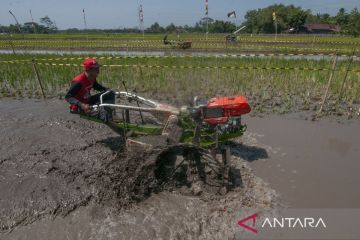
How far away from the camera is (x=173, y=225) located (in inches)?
137

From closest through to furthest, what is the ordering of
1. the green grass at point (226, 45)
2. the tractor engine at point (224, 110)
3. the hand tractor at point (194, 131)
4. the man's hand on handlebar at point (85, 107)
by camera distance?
the hand tractor at point (194, 131) → the tractor engine at point (224, 110) → the man's hand on handlebar at point (85, 107) → the green grass at point (226, 45)

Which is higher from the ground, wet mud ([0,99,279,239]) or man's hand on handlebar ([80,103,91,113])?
man's hand on handlebar ([80,103,91,113])

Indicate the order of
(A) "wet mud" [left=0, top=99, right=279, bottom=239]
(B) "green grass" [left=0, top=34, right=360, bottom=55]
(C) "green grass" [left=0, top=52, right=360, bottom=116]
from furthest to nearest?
(B) "green grass" [left=0, top=34, right=360, bottom=55]
(C) "green grass" [left=0, top=52, right=360, bottom=116]
(A) "wet mud" [left=0, top=99, right=279, bottom=239]

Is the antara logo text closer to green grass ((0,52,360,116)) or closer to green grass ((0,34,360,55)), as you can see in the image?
green grass ((0,52,360,116))

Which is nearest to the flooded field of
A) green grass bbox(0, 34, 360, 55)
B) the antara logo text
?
the antara logo text

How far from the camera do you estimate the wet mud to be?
3471 mm

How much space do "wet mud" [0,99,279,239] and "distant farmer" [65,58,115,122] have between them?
755 mm

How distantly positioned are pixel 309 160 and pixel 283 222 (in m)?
1.86

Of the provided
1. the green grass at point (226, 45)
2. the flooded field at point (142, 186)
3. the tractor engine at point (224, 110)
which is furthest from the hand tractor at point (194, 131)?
the green grass at point (226, 45)

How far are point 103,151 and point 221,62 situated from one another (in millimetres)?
9009

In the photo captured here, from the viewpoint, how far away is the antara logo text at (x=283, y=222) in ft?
11.4

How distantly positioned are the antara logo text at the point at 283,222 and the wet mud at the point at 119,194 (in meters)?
0.19

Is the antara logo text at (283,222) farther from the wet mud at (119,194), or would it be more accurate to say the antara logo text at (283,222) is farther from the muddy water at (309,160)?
the muddy water at (309,160)

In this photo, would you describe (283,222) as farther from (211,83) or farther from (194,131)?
(211,83)
